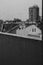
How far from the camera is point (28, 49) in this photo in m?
1.61

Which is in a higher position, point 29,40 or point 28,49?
point 29,40

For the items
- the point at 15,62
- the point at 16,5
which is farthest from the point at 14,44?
the point at 16,5

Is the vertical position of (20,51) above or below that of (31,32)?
below

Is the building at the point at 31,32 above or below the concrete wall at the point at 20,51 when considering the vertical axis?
above

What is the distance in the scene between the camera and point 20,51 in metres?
1.70

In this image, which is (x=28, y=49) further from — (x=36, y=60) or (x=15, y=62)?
(x=15, y=62)

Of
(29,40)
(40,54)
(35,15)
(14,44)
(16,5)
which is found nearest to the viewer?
(40,54)

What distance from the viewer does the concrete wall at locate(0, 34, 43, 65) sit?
57.6 inches

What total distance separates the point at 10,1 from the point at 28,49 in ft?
4.69

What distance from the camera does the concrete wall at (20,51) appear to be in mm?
1464

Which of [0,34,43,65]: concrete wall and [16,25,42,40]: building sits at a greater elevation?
[16,25,42,40]: building

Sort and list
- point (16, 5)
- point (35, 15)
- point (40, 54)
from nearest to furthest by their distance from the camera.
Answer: point (40, 54), point (35, 15), point (16, 5)

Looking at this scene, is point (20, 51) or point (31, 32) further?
point (20, 51)

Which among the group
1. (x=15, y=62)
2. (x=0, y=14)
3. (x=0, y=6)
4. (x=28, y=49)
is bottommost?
(x=15, y=62)
